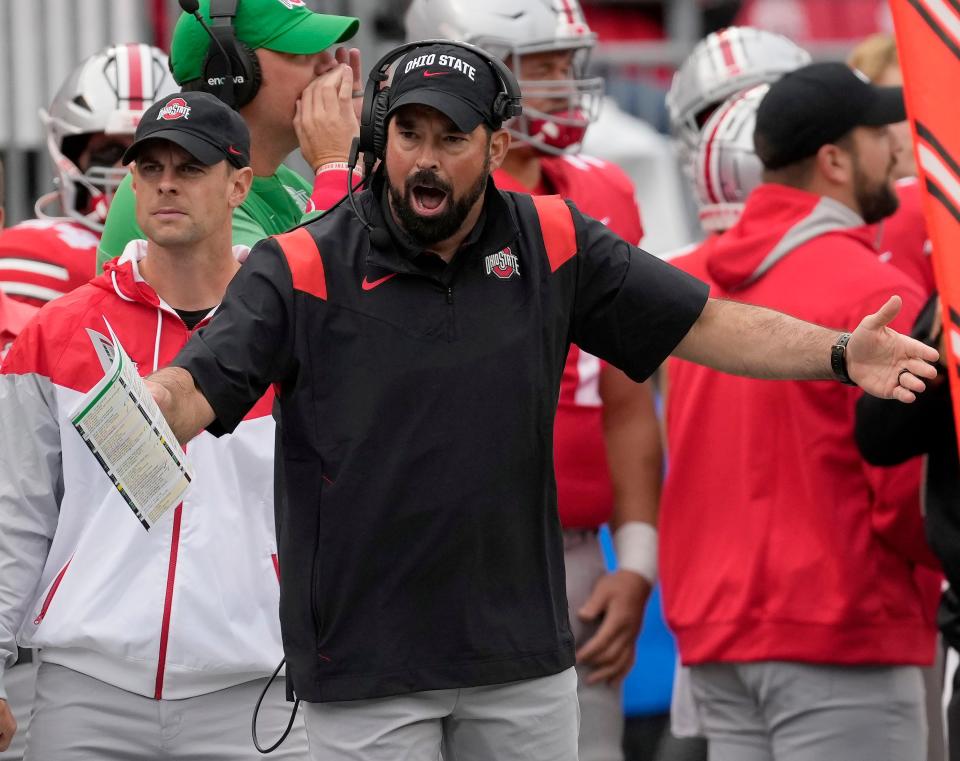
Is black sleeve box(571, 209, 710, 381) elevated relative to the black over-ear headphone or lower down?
lower down

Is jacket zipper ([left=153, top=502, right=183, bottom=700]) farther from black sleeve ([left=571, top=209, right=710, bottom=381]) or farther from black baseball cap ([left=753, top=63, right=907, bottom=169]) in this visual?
black baseball cap ([left=753, top=63, right=907, bottom=169])

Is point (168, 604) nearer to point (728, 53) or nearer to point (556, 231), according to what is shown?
point (556, 231)

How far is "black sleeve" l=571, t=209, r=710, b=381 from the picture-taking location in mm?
3615

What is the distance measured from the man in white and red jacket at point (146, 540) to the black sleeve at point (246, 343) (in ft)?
2.13

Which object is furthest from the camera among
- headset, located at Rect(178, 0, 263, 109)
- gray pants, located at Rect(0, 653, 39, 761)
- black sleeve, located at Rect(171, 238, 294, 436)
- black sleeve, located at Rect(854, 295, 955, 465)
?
gray pants, located at Rect(0, 653, 39, 761)

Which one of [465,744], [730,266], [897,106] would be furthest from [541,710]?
[897,106]

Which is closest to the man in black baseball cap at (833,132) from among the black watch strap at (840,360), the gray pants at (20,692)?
the black watch strap at (840,360)

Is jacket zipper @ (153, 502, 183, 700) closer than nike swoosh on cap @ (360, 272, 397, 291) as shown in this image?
No

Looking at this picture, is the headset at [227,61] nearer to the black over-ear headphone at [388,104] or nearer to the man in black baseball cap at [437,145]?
the black over-ear headphone at [388,104]

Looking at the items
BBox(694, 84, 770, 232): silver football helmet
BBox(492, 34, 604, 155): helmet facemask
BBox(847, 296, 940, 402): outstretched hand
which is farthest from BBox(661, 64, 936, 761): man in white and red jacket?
BBox(847, 296, 940, 402): outstretched hand

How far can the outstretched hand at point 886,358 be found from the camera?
11.0ft

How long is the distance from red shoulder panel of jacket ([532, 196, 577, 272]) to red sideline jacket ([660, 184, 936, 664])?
4.24ft

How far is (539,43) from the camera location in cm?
546

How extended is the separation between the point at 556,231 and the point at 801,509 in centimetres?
152
